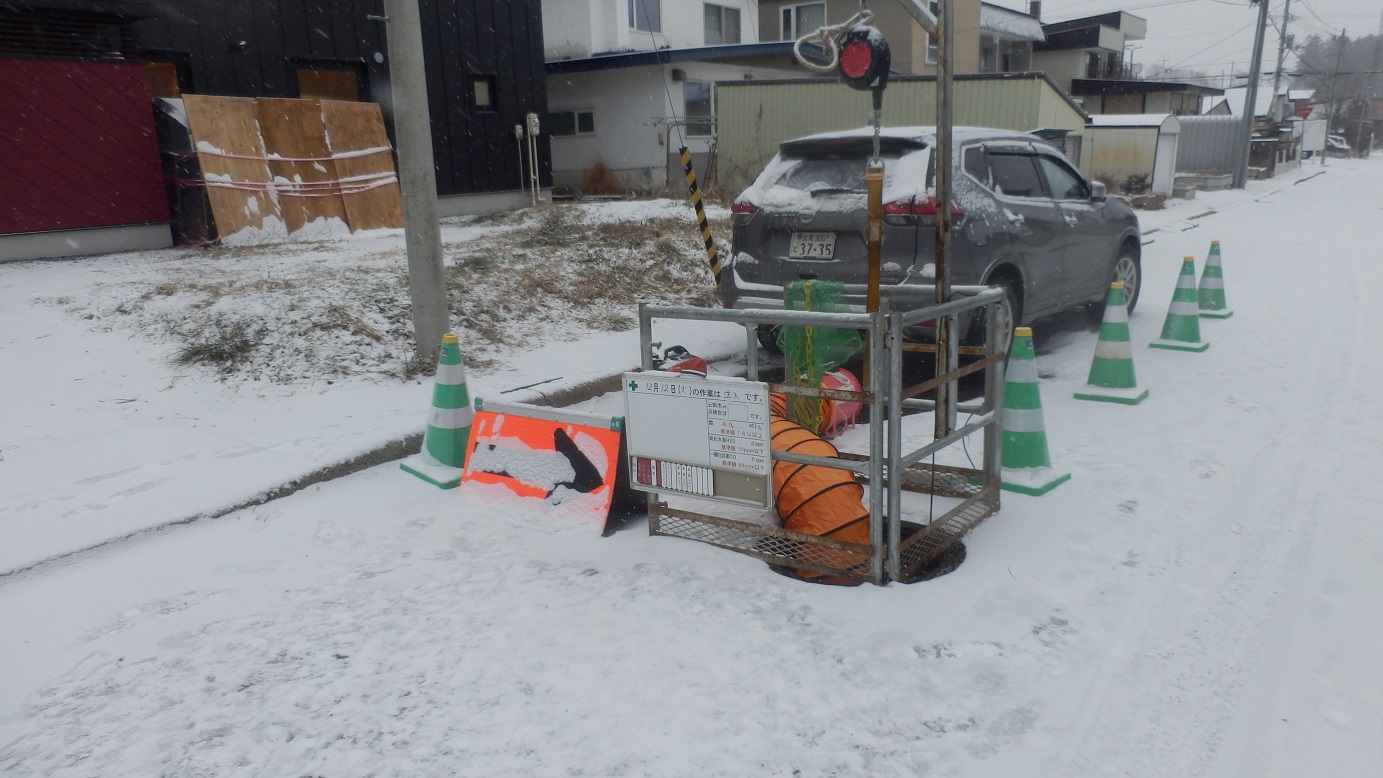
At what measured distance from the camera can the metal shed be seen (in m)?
28.5

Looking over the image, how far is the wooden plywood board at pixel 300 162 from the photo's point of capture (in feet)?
40.3

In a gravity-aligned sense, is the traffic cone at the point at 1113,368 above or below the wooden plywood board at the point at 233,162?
below

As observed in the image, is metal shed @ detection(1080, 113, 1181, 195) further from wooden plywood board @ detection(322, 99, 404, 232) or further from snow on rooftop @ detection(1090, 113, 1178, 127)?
wooden plywood board @ detection(322, 99, 404, 232)

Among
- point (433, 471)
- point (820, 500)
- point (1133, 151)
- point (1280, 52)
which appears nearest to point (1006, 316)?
point (820, 500)

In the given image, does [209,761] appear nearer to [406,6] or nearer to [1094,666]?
[1094,666]

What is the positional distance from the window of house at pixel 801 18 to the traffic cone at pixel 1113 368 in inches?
1014

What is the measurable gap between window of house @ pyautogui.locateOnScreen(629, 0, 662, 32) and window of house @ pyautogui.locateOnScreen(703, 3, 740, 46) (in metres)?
2.62

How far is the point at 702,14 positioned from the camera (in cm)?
2569

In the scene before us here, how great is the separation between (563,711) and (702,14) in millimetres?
25348

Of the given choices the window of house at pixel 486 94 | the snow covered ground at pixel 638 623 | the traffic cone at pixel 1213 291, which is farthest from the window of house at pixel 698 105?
the snow covered ground at pixel 638 623

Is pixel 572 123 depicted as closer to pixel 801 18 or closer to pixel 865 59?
pixel 801 18

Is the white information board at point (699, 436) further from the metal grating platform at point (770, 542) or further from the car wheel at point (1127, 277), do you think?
the car wheel at point (1127, 277)

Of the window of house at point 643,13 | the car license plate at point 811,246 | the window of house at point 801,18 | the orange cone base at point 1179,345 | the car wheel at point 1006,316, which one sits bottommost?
the orange cone base at point 1179,345

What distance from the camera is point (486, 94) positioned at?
59.0 feet
